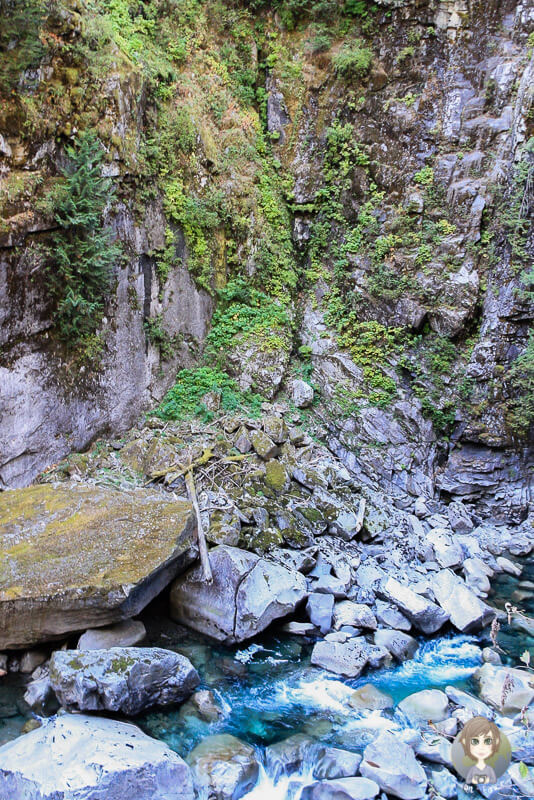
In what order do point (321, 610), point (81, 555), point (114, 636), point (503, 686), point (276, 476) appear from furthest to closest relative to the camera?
point (276, 476)
point (321, 610)
point (81, 555)
point (114, 636)
point (503, 686)

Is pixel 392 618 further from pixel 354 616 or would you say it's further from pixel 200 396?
pixel 200 396

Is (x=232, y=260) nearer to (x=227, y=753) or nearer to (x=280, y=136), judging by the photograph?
(x=280, y=136)

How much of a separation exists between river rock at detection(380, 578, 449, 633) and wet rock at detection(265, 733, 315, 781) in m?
2.63

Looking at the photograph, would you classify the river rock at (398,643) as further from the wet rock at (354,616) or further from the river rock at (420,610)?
the river rock at (420,610)

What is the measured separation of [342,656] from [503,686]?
1932 mm

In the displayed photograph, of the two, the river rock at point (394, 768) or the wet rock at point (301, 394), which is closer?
the river rock at point (394, 768)

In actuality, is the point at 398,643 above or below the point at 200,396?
below

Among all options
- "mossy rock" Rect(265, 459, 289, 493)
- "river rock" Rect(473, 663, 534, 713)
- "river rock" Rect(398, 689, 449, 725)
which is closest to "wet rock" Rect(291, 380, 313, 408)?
"mossy rock" Rect(265, 459, 289, 493)

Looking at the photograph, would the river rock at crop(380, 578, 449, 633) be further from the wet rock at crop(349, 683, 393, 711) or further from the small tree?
the small tree

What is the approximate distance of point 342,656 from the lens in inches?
253

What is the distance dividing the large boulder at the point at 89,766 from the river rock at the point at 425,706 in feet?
8.65

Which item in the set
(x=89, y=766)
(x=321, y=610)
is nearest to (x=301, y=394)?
(x=321, y=610)

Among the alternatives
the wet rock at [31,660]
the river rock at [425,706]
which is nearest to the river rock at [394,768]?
the river rock at [425,706]

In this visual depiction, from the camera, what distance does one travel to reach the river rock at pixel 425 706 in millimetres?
5598
